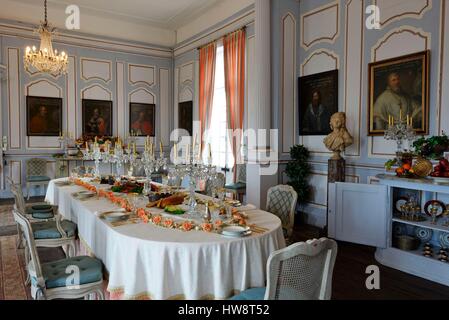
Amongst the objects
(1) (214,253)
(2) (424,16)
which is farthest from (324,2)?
(1) (214,253)

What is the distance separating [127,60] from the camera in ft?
30.9

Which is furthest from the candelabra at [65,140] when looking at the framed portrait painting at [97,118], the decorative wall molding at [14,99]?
the decorative wall molding at [14,99]

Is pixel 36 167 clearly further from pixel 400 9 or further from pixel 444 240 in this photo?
pixel 444 240

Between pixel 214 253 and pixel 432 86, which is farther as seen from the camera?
pixel 432 86

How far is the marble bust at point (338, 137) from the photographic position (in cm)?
501

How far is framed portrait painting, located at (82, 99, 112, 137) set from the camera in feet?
29.2

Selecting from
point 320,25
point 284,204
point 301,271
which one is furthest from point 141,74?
point 301,271

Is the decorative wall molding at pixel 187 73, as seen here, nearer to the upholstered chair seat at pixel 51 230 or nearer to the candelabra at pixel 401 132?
the candelabra at pixel 401 132

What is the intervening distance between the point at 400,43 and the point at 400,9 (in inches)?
18.0

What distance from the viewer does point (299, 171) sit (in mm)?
5816

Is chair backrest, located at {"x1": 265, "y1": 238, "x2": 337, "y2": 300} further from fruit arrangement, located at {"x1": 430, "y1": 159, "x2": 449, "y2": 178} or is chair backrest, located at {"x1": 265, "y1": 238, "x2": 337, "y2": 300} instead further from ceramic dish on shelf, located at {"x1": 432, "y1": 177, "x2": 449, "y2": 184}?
fruit arrangement, located at {"x1": 430, "y1": 159, "x2": 449, "y2": 178}

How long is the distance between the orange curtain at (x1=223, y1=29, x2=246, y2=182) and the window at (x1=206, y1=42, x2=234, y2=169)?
1.31 feet
